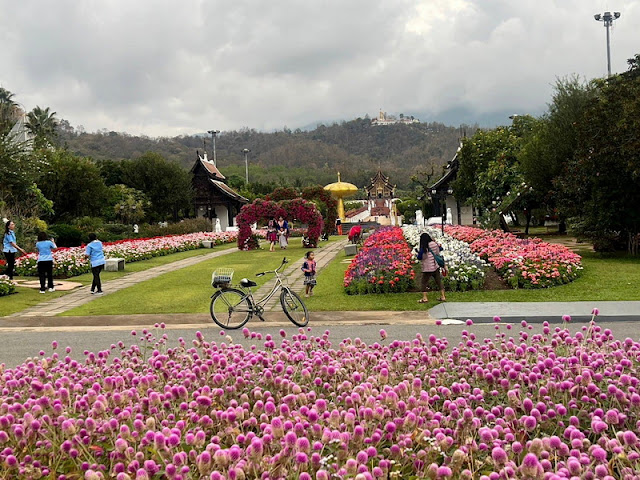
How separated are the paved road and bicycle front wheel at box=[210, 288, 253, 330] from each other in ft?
0.77

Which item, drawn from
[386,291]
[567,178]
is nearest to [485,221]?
[567,178]

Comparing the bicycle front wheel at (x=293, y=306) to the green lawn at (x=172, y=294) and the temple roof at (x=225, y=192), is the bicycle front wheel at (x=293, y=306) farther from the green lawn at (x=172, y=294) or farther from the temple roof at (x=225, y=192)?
the temple roof at (x=225, y=192)

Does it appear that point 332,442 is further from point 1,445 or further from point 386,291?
point 386,291

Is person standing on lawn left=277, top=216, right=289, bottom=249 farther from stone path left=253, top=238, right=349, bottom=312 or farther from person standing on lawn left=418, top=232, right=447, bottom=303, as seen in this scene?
person standing on lawn left=418, top=232, right=447, bottom=303

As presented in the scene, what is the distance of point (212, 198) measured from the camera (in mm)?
56875

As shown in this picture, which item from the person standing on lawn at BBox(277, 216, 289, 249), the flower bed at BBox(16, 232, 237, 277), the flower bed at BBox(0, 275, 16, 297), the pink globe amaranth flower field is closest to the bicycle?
the pink globe amaranth flower field

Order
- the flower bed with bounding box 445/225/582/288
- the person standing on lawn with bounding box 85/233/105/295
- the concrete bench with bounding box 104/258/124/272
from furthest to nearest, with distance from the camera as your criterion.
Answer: the concrete bench with bounding box 104/258/124/272
the person standing on lawn with bounding box 85/233/105/295
the flower bed with bounding box 445/225/582/288

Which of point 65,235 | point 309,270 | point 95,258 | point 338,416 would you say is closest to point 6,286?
point 95,258

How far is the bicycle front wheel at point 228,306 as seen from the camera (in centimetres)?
1095

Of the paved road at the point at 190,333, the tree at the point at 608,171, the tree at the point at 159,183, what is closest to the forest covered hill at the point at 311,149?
the tree at the point at 159,183

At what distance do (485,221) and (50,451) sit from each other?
30019 millimetres

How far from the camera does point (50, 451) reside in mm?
3359

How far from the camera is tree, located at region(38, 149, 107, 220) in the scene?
37531 millimetres

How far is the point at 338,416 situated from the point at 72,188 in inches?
1514
